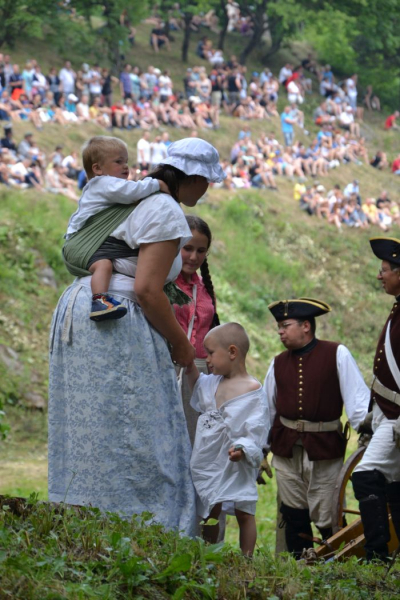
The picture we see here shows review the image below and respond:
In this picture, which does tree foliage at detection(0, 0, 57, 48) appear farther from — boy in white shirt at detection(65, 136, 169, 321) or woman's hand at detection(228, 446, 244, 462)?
woman's hand at detection(228, 446, 244, 462)

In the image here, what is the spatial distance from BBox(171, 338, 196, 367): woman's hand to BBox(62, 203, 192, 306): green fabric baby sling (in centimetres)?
51

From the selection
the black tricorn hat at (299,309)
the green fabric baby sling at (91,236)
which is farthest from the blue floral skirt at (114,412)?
the black tricorn hat at (299,309)

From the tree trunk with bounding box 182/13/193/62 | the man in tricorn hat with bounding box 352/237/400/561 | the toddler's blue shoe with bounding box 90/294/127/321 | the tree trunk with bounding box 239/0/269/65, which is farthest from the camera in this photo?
the tree trunk with bounding box 239/0/269/65

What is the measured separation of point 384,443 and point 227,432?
97 centimetres

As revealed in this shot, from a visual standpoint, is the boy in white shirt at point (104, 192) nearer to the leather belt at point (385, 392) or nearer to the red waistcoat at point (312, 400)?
the leather belt at point (385, 392)

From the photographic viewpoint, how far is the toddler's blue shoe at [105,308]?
3848 millimetres

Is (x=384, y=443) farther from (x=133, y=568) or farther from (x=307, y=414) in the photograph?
(x=133, y=568)

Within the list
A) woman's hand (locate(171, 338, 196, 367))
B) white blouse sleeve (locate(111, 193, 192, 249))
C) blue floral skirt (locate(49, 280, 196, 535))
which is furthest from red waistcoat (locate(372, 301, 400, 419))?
white blouse sleeve (locate(111, 193, 192, 249))

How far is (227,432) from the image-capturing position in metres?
4.52

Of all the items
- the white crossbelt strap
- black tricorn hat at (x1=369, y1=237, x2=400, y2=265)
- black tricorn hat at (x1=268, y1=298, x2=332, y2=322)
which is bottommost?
black tricorn hat at (x1=268, y1=298, x2=332, y2=322)

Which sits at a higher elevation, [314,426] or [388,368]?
[388,368]

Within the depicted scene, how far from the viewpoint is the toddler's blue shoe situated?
385 centimetres

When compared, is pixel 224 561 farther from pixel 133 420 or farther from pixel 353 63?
pixel 353 63

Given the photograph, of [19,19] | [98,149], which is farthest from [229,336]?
[19,19]
